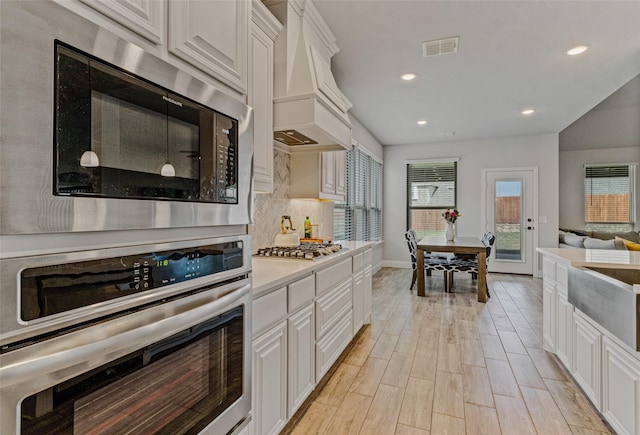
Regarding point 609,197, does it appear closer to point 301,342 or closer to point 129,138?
point 301,342

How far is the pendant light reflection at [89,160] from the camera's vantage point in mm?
691

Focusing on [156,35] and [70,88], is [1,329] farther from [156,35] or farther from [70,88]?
[156,35]

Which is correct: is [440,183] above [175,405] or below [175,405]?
above

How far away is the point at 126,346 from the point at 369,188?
18.9 feet

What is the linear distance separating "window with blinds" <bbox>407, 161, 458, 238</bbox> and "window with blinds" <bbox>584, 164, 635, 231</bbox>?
2.77 metres

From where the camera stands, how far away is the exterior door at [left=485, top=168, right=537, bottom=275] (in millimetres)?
6445

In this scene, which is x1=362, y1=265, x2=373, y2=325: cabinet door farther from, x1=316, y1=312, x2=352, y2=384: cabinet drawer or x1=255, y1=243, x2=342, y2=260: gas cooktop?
x1=255, y1=243, x2=342, y2=260: gas cooktop

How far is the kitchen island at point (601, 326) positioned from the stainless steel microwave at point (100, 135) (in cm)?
200

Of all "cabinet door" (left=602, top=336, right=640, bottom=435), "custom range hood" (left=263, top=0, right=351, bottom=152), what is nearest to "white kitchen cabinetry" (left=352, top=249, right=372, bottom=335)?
"custom range hood" (left=263, top=0, right=351, bottom=152)

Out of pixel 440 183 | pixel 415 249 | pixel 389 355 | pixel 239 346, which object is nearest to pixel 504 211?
pixel 440 183

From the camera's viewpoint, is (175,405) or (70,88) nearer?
(70,88)

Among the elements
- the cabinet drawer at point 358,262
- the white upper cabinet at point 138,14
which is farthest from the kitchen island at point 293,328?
the white upper cabinet at point 138,14

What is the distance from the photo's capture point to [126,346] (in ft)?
2.58

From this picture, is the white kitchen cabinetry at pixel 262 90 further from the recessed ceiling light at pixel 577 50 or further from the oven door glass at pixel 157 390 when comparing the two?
the recessed ceiling light at pixel 577 50
